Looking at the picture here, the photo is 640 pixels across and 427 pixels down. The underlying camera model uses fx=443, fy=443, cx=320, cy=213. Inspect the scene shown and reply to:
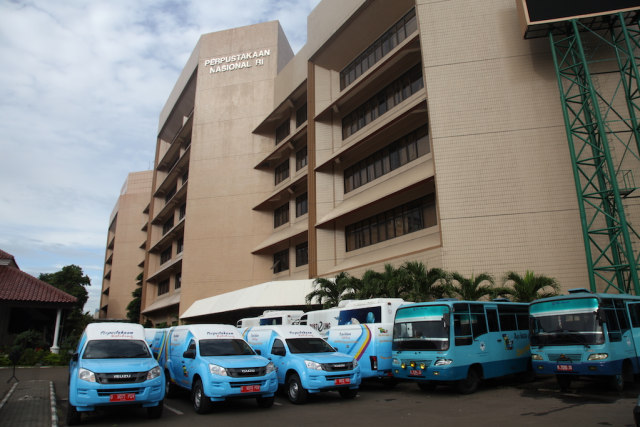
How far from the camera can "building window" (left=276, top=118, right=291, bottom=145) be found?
40.4 meters

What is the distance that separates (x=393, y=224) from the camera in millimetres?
27203

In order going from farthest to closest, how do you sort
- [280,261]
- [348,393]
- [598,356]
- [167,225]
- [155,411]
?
[167,225] → [280,261] → [348,393] → [598,356] → [155,411]

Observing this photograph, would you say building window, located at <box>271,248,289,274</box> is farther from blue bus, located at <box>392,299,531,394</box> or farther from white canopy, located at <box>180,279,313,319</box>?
blue bus, located at <box>392,299,531,394</box>

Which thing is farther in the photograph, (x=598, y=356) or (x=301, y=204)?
(x=301, y=204)

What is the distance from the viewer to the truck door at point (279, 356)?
492 inches

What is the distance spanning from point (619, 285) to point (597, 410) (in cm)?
1091

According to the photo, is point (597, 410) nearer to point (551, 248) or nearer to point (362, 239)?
point (551, 248)

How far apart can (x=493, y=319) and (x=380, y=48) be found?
71.9 feet

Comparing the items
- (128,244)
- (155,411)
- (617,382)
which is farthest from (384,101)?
(128,244)

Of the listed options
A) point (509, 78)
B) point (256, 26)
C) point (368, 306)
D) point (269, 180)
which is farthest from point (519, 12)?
point (256, 26)

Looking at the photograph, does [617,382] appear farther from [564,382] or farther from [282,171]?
[282,171]

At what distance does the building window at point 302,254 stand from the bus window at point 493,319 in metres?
21.4

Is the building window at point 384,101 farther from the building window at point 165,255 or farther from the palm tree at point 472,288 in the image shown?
the building window at point 165,255

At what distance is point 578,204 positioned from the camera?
20.2 metres
